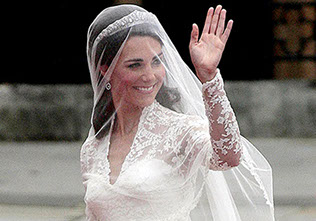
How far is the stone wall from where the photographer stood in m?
11.0

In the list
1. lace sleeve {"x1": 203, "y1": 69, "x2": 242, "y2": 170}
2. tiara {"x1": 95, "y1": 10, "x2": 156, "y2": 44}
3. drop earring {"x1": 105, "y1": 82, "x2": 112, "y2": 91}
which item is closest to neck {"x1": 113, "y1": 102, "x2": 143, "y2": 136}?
drop earring {"x1": 105, "y1": 82, "x2": 112, "y2": 91}

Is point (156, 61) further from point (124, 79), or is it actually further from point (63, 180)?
point (63, 180)

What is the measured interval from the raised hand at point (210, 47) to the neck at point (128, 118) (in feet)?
1.70

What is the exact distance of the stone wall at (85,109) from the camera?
434 inches

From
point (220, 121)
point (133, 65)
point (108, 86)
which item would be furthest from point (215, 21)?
point (108, 86)

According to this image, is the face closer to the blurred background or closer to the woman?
the woman

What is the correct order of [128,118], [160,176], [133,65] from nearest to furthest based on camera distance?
[160,176]
[133,65]
[128,118]

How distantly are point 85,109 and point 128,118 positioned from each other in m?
8.25

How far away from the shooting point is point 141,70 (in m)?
2.82

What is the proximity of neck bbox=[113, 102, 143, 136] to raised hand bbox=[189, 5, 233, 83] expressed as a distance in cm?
52

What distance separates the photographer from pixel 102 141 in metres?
3.06

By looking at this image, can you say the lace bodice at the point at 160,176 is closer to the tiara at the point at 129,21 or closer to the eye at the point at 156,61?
the eye at the point at 156,61

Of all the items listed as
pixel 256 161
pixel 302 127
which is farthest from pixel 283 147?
pixel 256 161

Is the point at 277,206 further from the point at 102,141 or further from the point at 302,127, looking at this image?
the point at 102,141
